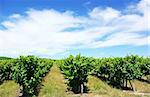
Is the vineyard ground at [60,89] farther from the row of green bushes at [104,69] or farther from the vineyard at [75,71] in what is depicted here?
the row of green bushes at [104,69]

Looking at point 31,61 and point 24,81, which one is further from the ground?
point 31,61

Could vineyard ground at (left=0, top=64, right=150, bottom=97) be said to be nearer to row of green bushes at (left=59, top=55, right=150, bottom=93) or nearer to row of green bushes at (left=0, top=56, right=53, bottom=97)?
row of green bushes at (left=59, top=55, right=150, bottom=93)

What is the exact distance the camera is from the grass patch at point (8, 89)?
79.4 m

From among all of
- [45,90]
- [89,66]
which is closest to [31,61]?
[45,90]

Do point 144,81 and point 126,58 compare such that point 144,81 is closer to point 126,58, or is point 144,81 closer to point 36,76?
point 126,58

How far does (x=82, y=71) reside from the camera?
78312mm

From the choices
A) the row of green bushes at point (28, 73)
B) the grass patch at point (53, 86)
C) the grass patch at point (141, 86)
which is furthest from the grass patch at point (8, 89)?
the grass patch at point (141, 86)

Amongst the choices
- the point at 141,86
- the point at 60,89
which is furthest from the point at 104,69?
the point at 60,89

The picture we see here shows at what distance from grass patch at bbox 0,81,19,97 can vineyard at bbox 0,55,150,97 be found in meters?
1.64

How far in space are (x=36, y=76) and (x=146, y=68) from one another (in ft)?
162

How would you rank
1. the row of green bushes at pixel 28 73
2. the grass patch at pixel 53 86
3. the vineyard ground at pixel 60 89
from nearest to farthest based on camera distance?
the row of green bushes at pixel 28 73 → the vineyard ground at pixel 60 89 → the grass patch at pixel 53 86

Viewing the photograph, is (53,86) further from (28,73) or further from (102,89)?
(102,89)

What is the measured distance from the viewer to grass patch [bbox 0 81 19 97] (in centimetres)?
7943

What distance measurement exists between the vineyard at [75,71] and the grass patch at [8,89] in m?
1.64
